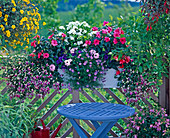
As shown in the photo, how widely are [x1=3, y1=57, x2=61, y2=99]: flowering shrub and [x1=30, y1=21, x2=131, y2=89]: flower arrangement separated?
10cm

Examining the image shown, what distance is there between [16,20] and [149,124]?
2.12 m

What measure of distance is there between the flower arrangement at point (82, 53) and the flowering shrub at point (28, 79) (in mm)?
104

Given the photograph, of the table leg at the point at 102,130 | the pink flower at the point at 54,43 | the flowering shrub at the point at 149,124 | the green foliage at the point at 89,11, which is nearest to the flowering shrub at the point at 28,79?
the pink flower at the point at 54,43

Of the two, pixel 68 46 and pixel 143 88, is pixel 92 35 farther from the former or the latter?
pixel 143 88

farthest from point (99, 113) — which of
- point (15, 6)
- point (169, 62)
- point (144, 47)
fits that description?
point (15, 6)

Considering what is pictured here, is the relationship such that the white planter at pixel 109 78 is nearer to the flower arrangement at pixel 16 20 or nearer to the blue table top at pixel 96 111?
the blue table top at pixel 96 111

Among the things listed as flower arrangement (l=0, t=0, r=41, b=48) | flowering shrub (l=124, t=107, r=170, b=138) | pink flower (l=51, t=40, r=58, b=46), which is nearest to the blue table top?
flowering shrub (l=124, t=107, r=170, b=138)

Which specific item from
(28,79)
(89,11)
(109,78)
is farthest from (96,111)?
(89,11)

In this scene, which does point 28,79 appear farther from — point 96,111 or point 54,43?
point 96,111

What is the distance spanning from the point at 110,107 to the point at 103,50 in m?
0.78

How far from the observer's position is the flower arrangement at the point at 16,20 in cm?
304

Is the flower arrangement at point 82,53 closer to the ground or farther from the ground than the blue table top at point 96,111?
farther from the ground

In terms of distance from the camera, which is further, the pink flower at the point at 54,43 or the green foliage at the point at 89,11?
the green foliage at the point at 89,11

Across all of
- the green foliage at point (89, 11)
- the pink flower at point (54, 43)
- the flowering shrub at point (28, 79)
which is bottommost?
the flowering shrub at point (28, 79)
